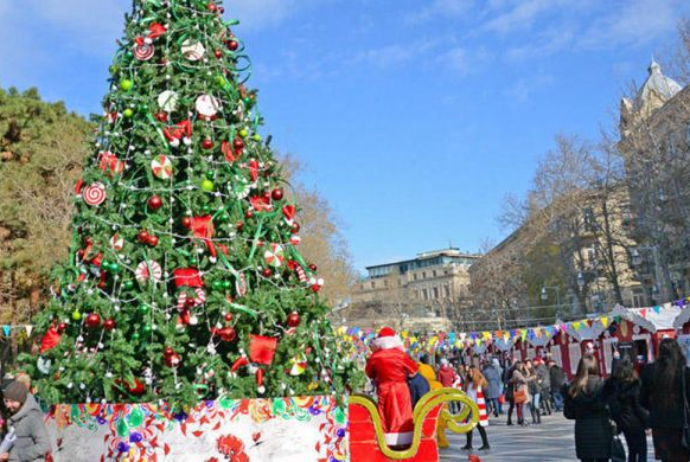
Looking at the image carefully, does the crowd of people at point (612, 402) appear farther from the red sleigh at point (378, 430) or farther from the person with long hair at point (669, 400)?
the red sleigh at point (378, 430)

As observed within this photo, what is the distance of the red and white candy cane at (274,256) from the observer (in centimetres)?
733

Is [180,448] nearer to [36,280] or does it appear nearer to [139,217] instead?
[139,217]

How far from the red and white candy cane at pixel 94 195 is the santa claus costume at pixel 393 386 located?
11.8 feet

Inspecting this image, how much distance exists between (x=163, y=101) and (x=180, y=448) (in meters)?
3.07

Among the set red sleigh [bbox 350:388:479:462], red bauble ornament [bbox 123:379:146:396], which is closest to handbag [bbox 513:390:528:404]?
red sleigh [bbox 350:388:479:462]

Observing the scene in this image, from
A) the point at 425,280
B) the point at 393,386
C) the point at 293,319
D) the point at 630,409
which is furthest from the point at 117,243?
the point at 425,280

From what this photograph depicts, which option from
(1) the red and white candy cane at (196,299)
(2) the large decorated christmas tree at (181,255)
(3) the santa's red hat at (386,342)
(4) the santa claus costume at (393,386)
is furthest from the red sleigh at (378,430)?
(1) the red and white candy cane at (196,299)

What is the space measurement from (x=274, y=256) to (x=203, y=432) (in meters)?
1.71

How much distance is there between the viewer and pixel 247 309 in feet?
22.5

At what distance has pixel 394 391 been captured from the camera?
347 inches

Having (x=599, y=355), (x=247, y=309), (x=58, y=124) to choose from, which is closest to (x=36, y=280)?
(x=58, y=124)

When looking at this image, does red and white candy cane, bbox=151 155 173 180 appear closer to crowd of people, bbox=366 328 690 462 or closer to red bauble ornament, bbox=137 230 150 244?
red bauble ornament, bbox=137 230 150 244

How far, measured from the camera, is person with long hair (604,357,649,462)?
8.60 metres

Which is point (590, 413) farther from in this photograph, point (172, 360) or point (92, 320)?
point (92, 320)
